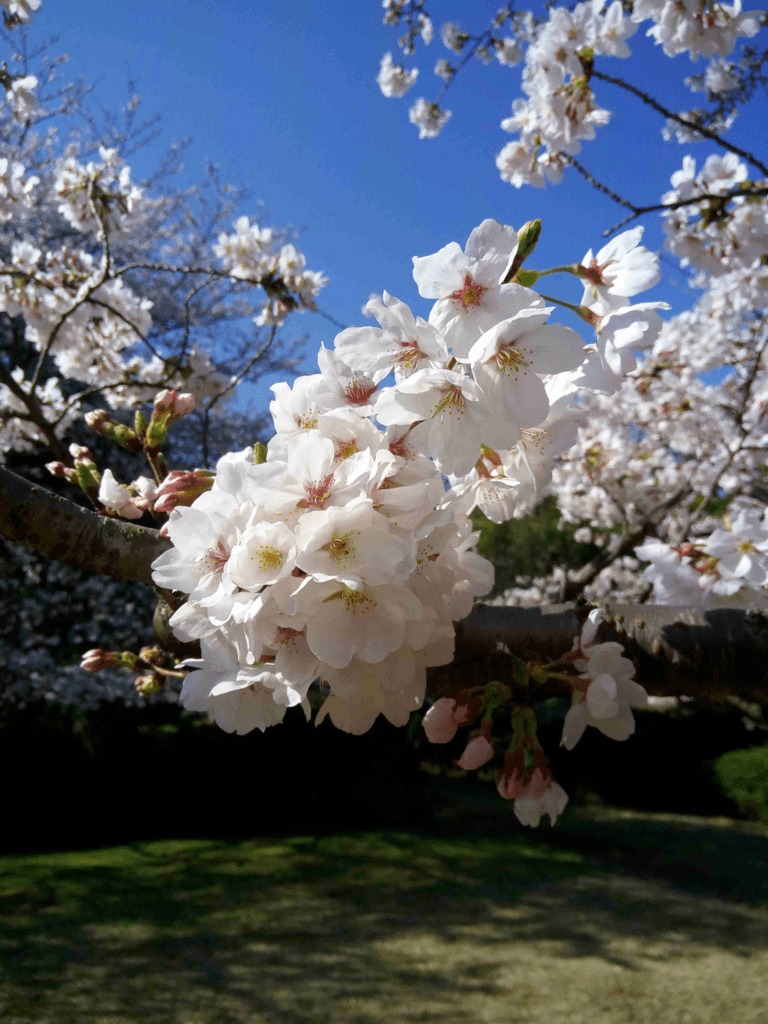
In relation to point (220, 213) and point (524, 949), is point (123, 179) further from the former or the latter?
point (220, 213)

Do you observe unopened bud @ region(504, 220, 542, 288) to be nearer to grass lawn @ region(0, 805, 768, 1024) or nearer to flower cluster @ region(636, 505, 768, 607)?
flower cluster @ region(636, 505, 768, 607)

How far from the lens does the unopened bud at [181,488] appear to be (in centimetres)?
72

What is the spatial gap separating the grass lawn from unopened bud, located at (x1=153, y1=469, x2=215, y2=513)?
3.75m

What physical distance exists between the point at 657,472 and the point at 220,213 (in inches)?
258

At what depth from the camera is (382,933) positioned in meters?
4.79

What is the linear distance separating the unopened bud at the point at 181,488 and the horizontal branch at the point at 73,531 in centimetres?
19

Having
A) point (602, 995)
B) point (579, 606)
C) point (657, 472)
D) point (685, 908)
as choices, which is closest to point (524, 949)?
point (602, 995)

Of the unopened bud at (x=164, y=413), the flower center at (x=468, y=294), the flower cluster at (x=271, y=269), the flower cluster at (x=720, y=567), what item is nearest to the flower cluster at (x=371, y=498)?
the flower center at (x=468, y=294)

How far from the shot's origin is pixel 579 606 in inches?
37.7

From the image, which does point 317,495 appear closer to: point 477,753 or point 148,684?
point 477,753

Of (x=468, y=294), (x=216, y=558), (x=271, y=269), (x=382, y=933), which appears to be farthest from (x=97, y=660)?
(x=382, y=933)

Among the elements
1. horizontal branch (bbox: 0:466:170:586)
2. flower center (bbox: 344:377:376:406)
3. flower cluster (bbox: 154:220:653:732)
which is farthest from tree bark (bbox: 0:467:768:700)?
flower center (bbox: 344:377:376:406)

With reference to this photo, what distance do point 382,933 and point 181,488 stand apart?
487cm

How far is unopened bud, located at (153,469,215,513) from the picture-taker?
0.72 meters
